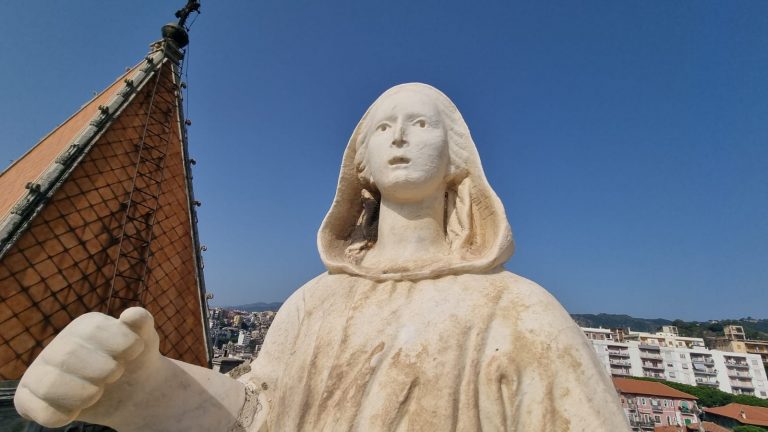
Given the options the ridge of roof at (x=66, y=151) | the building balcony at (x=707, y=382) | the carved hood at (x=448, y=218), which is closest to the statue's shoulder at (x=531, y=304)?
the carved hood at (x=448, y=218)

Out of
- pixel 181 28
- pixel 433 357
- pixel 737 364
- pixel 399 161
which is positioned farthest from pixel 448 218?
pixel 737 364

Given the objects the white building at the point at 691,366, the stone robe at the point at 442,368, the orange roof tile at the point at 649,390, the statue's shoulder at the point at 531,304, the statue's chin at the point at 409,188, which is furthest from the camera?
the white building at the point at 691,366

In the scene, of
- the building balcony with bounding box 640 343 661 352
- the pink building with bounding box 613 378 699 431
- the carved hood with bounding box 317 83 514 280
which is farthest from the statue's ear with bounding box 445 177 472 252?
the building balcony with bounding box 640 343 661 352

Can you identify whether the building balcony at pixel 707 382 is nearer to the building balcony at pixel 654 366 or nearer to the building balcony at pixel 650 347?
the building balcony at pixel 654 366

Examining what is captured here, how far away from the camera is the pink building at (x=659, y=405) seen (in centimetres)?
4609

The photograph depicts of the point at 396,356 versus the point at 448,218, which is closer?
the point at 396,356

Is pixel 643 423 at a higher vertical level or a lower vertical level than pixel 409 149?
higher

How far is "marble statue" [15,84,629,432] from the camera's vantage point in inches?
64.4

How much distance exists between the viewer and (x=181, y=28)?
74.2ft

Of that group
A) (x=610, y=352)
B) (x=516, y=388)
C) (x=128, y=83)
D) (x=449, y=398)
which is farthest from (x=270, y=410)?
(x=610, y=352)

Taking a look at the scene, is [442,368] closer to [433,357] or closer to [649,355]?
[433,357]

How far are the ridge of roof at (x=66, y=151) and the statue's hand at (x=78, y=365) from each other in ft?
42.8

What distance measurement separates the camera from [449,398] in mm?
1916

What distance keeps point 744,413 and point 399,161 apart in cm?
6327
